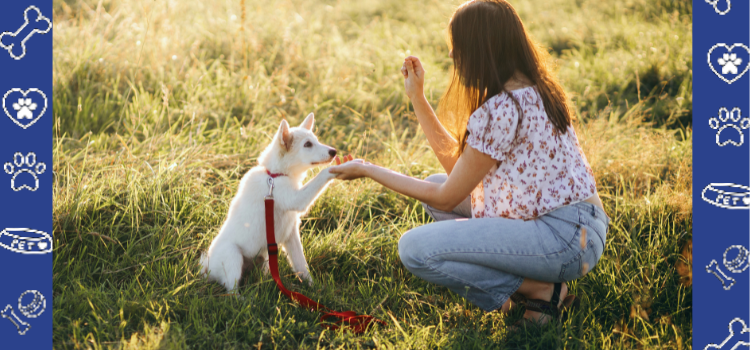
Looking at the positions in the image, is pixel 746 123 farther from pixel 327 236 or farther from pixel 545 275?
pixel 327 236

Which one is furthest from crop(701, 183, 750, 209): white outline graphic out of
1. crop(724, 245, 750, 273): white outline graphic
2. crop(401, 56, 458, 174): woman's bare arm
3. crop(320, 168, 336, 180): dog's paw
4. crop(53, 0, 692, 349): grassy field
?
crop(320, 168, 336, 180): dog's paw

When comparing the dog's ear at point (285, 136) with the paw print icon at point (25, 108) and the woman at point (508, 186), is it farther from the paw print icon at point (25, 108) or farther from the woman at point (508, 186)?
the paw print icon at point (25, 108)

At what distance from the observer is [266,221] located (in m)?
2.54

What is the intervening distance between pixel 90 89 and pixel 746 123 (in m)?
4.50

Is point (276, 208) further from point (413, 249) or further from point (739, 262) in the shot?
point (739, 262)

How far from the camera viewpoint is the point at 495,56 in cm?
230

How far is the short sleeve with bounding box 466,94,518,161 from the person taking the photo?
2.16 metres

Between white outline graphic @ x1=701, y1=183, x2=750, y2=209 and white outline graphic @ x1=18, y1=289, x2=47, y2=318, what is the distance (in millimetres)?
2573

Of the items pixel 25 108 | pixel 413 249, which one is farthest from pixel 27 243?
pixel 413 249

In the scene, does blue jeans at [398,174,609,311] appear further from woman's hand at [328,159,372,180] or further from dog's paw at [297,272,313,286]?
dog's paw at [297,272,313,286]

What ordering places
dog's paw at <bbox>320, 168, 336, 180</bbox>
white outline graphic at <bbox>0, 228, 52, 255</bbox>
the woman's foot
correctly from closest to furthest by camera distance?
white outline graphic at <bbox>0, 228, 52, 255</bbox>
the woman's foot
dog's paw at <bbox>320, 168, 336, 180</bbox>

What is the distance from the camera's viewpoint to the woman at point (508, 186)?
222cm

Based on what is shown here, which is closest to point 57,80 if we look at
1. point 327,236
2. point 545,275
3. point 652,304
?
point 327,236

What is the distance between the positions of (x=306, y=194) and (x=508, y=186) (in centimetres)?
97
